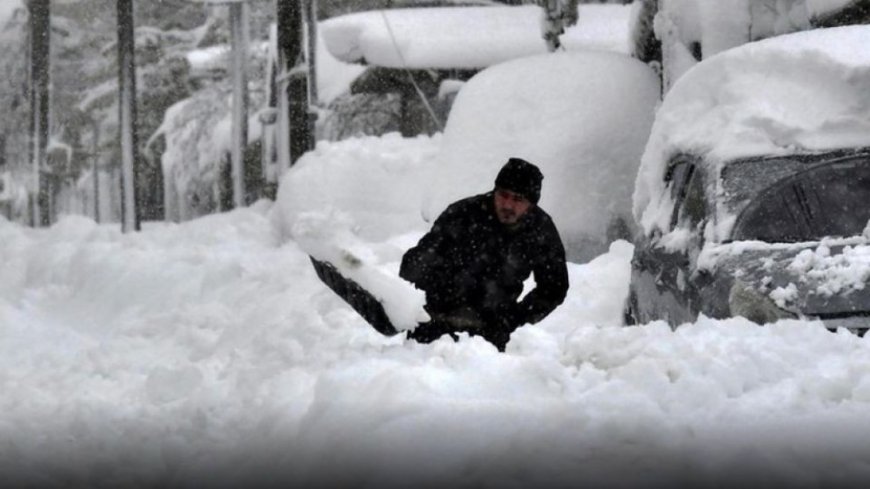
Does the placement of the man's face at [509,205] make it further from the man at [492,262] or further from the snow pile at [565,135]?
the snow pile at [565,135]

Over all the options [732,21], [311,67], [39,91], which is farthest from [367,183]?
[39,91]

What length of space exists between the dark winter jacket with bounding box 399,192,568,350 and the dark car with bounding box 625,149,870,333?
62 centimetres

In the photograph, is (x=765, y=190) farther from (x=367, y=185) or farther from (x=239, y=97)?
(x=239, y=97)

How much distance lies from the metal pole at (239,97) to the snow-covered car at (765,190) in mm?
15498

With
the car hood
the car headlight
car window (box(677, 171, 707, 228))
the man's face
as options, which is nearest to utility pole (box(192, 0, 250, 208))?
car window (box(677, 171, 707, 228))

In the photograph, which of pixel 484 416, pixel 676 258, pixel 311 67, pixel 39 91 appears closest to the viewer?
pixel 484 416

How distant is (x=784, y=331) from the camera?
4.37m

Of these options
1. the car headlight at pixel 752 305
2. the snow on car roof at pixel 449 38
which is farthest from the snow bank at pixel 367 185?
the car headlight at pixel 752 305

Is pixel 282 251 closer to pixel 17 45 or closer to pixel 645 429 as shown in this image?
pixel 645 429

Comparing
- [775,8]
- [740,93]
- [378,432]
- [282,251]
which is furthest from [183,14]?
[378,432]

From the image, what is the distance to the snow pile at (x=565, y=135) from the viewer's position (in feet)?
33.0

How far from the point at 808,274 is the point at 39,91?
25.5 metres

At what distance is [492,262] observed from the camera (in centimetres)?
547

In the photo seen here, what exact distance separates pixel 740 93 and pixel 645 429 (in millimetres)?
3368
